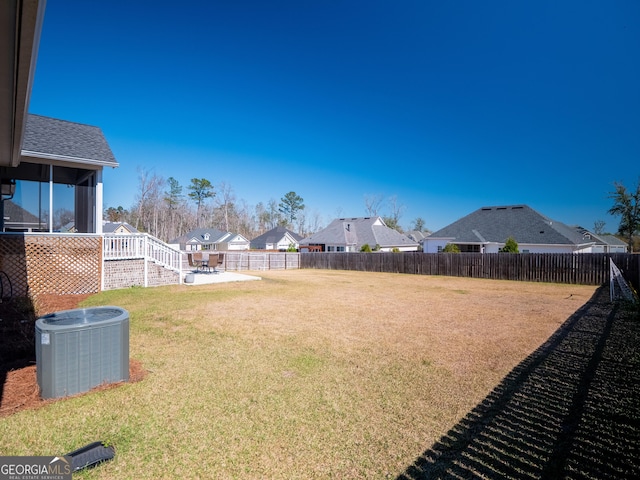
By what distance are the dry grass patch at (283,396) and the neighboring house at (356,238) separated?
1275 inches

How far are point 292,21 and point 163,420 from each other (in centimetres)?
1906

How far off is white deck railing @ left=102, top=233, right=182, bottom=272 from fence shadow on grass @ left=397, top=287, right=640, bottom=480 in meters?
12.5

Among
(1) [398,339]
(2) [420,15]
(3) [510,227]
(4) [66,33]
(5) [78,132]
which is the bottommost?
(1) [398,339]

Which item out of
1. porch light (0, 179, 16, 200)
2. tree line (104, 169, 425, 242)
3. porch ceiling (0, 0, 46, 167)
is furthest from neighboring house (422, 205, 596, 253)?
porch light (0, 179, 16, 200)

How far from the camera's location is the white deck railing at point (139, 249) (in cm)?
1152

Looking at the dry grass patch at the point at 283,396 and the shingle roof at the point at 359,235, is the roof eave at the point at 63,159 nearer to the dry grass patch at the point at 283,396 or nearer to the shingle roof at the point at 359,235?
the dry grass patch at the point at 283,396

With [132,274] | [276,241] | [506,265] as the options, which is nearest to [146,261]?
[132,274]

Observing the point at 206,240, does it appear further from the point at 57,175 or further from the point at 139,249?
the point at 139,249

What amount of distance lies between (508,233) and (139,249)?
29.6 metres

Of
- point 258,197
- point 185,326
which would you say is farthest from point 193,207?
point 185,326

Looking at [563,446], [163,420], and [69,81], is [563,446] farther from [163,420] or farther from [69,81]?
[69,81]

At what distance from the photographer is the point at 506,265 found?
19703 millimetres

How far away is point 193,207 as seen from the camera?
208ft

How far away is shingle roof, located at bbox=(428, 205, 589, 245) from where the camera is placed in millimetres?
26719
